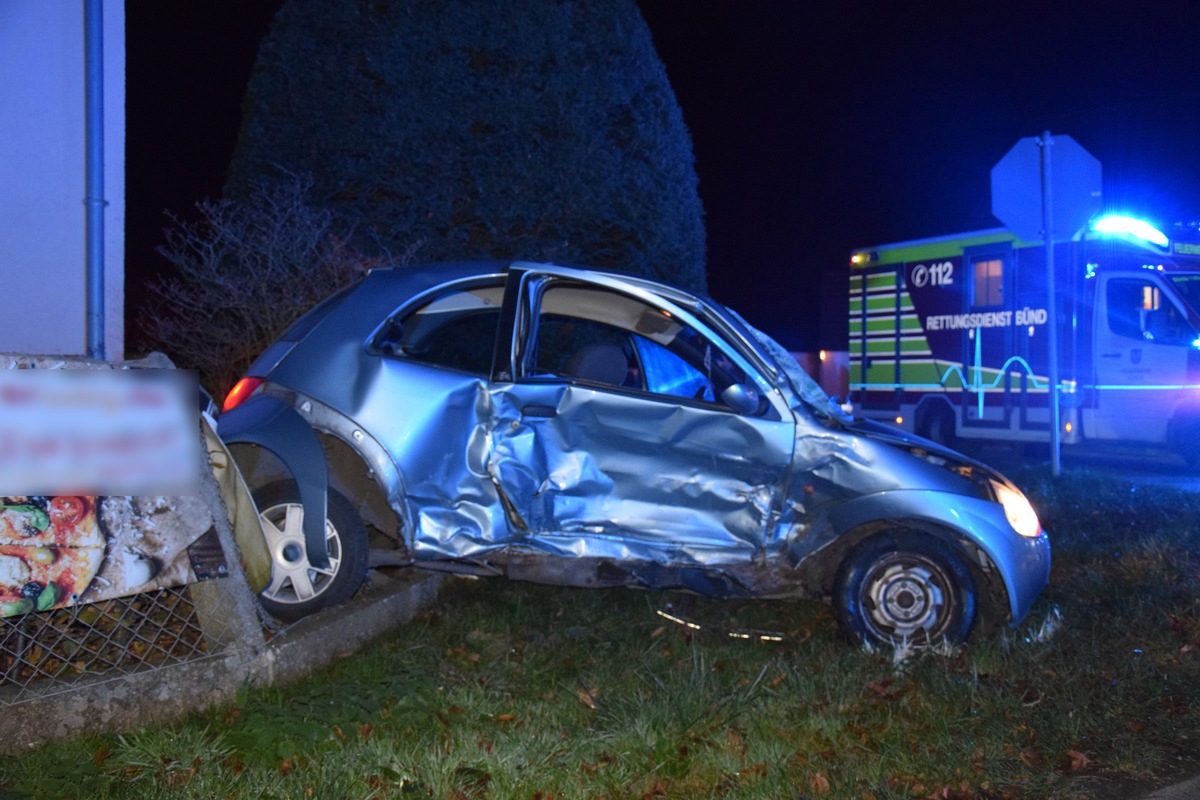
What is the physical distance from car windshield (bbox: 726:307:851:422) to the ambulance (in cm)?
742

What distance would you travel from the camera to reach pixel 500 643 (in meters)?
5.31

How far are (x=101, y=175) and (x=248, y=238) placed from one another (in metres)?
2.63

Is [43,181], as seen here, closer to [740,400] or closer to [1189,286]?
[740,400]

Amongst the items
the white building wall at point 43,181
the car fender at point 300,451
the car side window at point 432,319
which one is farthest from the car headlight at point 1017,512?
the white building wall at point 43,181

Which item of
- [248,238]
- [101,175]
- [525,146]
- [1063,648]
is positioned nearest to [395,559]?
[101,175]

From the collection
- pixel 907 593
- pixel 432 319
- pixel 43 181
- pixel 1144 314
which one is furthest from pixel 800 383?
pixel 1144 314

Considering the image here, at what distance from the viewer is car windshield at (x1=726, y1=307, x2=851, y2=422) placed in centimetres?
544

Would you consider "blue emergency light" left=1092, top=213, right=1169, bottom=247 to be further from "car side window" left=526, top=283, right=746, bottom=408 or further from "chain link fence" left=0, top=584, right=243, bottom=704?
"chain link fence" left=0, top=584, right=243, bottom=704

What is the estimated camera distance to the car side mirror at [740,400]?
5.31 meters

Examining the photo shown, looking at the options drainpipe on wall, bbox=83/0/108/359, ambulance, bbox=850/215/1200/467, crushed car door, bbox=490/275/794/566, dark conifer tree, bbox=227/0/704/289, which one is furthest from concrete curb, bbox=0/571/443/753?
ambulance, bbox=850/215/1200/467

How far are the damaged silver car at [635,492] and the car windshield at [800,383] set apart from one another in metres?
0.03

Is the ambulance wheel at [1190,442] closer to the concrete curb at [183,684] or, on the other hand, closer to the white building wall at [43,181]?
the concrete curb at [183,684]

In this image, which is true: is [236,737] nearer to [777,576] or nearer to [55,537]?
[55,537]

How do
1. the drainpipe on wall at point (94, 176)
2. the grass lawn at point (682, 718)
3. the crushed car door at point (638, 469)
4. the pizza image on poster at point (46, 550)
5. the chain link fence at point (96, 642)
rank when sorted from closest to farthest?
the grass lawn at point (682, 718) < the pizza image on poster at point (46, 550) < the chain link fence at point (96, 642) < the crushed car door at point (638, 469) < the drainpipe on wall at point (94, 176)
